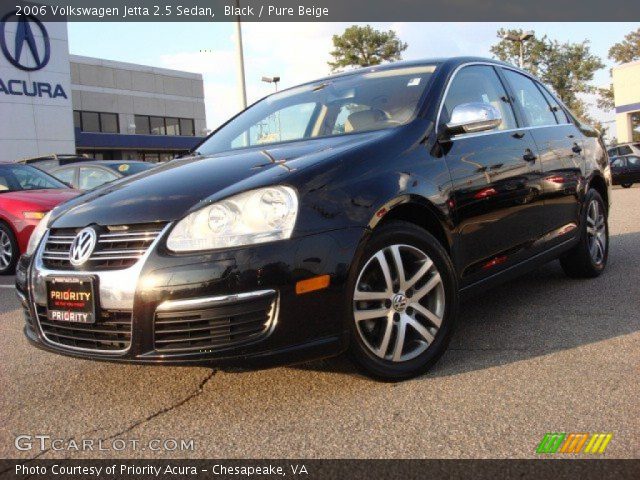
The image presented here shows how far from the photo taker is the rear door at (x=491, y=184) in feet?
11.2

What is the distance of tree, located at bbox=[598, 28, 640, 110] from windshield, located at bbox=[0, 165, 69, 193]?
54.9 m

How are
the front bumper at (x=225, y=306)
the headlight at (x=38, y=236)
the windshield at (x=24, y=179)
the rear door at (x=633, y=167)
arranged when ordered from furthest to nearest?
the rear door at (x=633, y=167)
the windshield at (x=24, y=179)
the headlight at (x=38, y=236)
the front bumper at (x=225, y=306)

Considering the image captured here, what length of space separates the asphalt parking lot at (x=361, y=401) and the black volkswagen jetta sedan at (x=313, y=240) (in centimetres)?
25

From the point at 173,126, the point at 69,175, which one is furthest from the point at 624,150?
the point at 173,126

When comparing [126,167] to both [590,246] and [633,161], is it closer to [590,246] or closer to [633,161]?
[590,246]

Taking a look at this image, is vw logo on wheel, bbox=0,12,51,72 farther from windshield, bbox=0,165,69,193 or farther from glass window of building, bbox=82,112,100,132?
windshield, bbox=0,165,69,193

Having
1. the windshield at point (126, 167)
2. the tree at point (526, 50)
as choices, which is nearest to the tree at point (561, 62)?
the tree at point (526, 50)

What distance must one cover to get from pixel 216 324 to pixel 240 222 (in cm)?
43

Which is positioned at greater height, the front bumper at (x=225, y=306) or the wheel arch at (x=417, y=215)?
the wheel arch at (x=417, y=215)

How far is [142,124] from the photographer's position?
45469mm

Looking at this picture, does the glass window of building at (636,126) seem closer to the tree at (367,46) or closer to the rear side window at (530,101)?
the tree at (367,46)

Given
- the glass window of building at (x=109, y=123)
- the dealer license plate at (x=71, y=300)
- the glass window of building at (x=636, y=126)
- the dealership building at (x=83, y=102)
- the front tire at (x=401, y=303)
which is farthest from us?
the glass window of building at (x=109, y=123)

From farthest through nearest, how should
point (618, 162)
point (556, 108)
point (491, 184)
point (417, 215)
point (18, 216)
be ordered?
point (618, 162) < point (18, 216) < point (556, 108) < point (491, 184) < point (417, 215)

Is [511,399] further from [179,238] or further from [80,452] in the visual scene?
[80,452]
